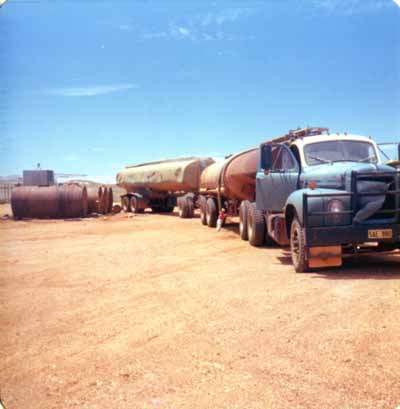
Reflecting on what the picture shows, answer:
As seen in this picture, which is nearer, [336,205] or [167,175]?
[336,205]

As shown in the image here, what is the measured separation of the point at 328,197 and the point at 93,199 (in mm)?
21514

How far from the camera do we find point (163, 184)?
2589 centimetres

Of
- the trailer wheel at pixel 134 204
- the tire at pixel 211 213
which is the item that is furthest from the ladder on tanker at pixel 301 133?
the trailer wheel at pixel 134 204

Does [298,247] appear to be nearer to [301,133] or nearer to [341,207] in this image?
[341,207]

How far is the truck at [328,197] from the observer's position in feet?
24.4

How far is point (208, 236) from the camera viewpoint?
47.6 feet

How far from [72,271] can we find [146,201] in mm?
20295

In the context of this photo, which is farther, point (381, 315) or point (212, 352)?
point (381, 315)

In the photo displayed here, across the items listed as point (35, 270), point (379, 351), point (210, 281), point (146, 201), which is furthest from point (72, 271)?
point (146, 201)

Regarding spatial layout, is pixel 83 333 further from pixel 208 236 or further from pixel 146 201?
pixel 146 201

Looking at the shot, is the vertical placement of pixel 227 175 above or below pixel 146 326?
above

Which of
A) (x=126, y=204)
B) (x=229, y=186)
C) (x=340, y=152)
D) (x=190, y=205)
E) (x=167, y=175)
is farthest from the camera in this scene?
(x=126, y=204)

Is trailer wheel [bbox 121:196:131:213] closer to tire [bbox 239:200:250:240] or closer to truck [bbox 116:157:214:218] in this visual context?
truck [bbox 116:157:214:218]

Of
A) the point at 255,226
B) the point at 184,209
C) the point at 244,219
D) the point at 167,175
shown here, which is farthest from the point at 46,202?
the point at 255,226
